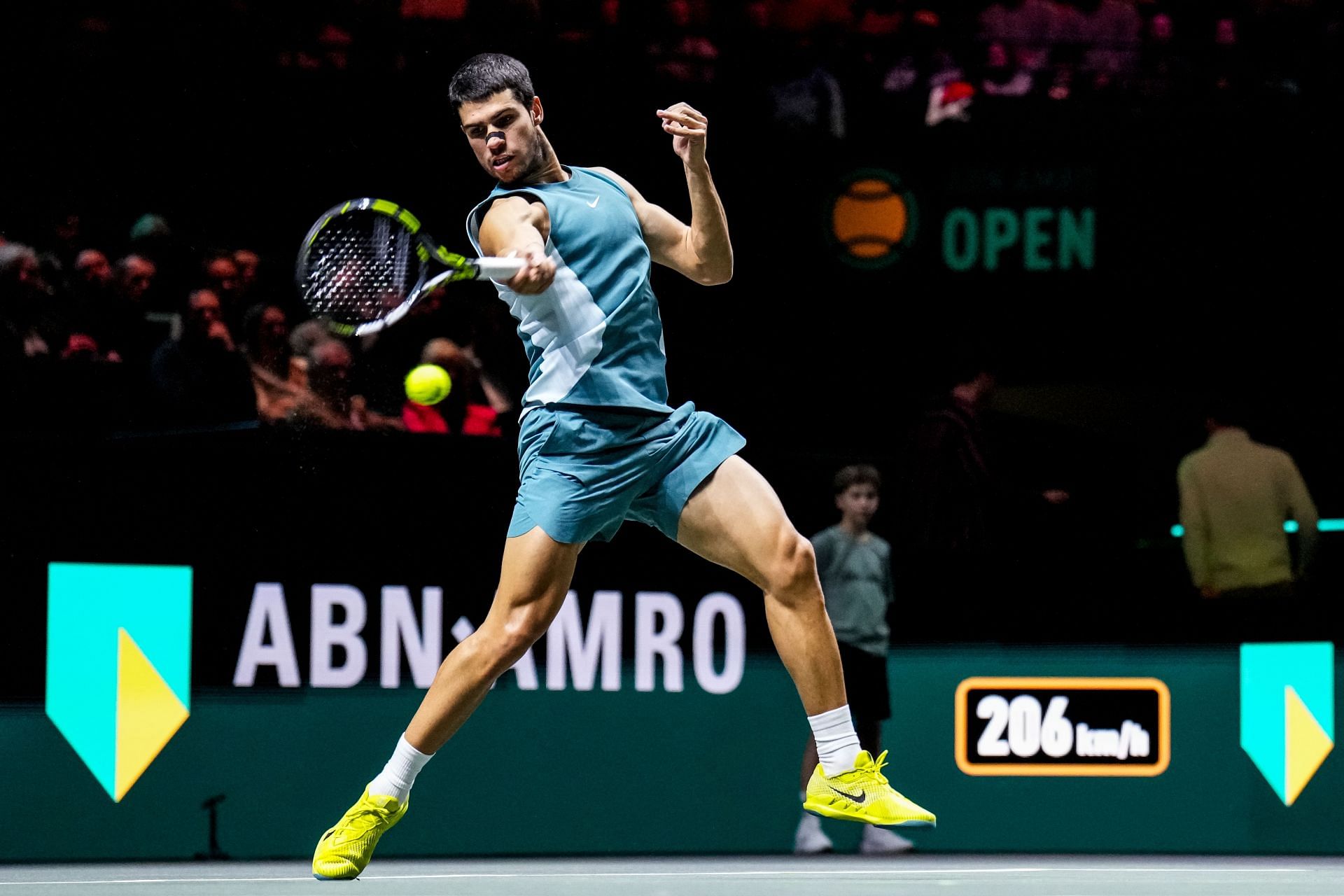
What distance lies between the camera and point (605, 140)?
19.8 ft

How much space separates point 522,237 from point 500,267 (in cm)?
18

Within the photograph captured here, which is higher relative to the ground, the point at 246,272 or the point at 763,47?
the point at 763,47

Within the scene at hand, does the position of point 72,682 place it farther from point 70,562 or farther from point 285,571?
point 285,571

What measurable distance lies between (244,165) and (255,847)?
2.27m

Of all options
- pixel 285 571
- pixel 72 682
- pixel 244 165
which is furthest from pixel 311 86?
pixel 72 682

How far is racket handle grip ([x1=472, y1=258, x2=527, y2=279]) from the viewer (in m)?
3.44

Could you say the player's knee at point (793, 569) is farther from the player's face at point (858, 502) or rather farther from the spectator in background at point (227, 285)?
the spectator in background at point (227, 285)

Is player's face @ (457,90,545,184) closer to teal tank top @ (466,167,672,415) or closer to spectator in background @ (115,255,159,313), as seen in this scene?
teal tank top @ (466,167,672,415)

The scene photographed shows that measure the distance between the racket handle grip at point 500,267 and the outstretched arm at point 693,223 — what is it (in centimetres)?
48

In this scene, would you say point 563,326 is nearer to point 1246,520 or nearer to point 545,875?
point 545,875

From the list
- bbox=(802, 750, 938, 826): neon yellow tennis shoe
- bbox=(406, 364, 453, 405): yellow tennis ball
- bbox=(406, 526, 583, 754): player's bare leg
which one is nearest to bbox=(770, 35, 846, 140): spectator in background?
bbox=(406, 364, 453, 405): yellow tennis ball

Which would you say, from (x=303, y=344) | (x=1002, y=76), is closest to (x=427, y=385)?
(x=303, y=344)

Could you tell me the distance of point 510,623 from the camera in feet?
12.5

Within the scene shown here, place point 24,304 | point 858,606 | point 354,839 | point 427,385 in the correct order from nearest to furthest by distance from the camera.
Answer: point 354,839 < point 427,385 < point 24,304 < point 858,606
